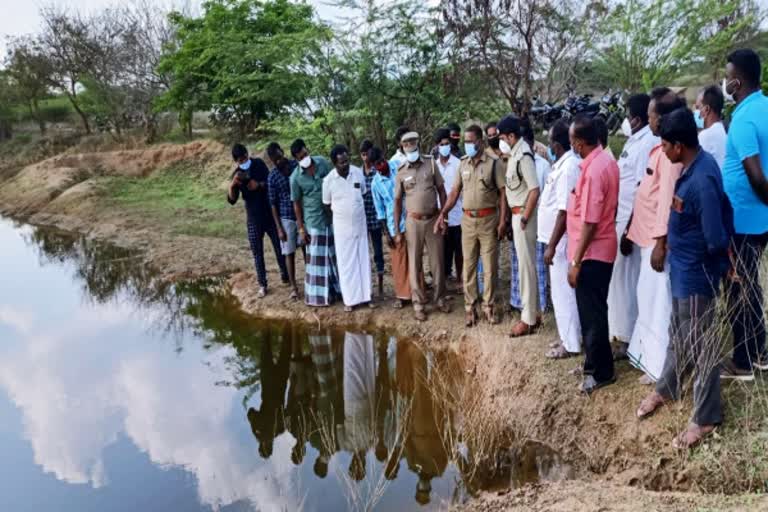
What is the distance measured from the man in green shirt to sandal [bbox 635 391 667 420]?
3.76 m

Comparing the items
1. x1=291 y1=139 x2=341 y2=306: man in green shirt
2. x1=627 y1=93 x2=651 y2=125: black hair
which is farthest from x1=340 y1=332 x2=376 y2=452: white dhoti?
x1=627 y1=93 x2=651 y2=125: black hair

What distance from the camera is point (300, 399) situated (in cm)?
489

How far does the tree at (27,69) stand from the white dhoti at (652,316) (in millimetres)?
26996

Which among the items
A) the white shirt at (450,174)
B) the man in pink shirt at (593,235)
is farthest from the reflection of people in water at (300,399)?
the man in pink shirt at (593,235)

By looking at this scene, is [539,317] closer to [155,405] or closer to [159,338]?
[155,405]

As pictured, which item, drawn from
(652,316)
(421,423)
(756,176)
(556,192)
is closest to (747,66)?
(756,176)

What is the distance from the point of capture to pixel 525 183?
455 cm

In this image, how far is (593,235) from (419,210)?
220 cm

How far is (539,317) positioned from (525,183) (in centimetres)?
117

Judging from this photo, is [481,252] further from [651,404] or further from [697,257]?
[697,257]

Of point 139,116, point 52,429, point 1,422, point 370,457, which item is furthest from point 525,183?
point 139,116

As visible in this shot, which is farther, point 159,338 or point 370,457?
point 159,338

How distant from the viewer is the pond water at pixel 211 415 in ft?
12.4

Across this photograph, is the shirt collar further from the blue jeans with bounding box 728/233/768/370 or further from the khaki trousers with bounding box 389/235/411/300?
the khaki trousers with bounding box 389/235/411/300
